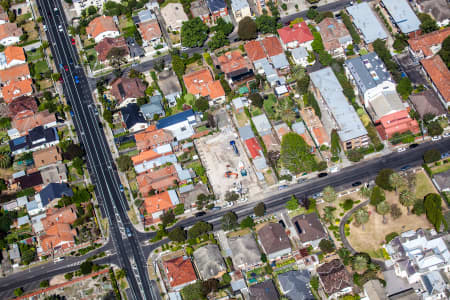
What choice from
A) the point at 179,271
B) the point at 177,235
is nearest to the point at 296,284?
the point at 179,271

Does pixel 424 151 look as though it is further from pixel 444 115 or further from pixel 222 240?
pixel 222 240

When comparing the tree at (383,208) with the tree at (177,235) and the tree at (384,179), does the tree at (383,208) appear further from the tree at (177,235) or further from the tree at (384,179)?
the tree at (177,235)

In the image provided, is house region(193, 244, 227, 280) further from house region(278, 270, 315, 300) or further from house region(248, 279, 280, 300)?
house region(278, 270, 315, 300)

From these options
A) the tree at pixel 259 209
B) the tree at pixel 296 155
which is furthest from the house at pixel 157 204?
the tree at pixel 296 155

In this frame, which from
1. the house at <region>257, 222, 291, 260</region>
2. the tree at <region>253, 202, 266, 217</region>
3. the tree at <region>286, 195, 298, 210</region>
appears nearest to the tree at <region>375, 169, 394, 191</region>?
the tree at <region>286, 195, 298, 210</region>

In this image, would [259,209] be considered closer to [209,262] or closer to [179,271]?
[209,262]
